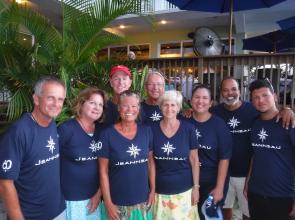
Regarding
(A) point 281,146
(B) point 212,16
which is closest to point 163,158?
(A) point 281,146

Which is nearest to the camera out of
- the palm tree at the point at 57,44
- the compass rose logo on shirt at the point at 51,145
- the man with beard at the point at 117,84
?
the compass rose logo on shirt at the point at 51,145

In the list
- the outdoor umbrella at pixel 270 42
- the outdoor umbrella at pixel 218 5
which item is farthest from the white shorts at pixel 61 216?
the outdoor umbrella at pixel 270 42

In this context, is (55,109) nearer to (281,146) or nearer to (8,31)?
(281,146)

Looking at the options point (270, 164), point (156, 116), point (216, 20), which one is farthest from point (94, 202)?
point (216, 20)

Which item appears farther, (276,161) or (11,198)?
(276,161)

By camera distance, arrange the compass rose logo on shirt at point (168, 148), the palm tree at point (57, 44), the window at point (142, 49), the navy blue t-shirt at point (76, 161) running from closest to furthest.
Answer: the navy blue t-shirt at point (76, 161) → the compass rose logo on shirt at point (168, 148) → the palm tree at point (57, 44) → the window at point (142, 49)

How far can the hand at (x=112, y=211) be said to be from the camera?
8.99 feet

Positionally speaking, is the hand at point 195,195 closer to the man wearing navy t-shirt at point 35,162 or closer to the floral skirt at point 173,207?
the floral skirt at point 173,207

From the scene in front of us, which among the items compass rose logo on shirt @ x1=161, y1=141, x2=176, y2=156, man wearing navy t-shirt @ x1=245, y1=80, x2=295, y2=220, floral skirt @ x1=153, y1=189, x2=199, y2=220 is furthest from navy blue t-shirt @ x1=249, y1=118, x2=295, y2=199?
compass rose logo on shirt @ x1=161, y1=141, x2=176, y2=156

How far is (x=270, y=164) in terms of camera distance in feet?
9.54

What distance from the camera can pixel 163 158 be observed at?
2930 millimetres

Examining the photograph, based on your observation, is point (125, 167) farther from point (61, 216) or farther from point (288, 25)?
point (288, 25)

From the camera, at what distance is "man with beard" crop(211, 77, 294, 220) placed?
11.3ft

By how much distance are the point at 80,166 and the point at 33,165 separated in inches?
19.7
